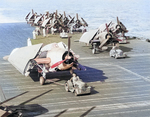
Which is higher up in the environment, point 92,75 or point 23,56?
point 23,56

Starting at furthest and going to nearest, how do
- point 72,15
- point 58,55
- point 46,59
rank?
point 72,15
point 46,59
point 58,55

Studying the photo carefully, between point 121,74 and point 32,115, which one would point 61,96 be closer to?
point 32,115

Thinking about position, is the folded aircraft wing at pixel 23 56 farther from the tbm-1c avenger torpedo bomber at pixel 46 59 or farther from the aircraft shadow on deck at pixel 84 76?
the aircraft shadow on deck at pixel 84 76

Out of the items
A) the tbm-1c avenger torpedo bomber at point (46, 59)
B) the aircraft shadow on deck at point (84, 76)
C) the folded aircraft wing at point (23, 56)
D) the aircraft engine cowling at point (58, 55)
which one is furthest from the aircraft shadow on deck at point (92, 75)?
the folded aircraft wing at point (23, 56)

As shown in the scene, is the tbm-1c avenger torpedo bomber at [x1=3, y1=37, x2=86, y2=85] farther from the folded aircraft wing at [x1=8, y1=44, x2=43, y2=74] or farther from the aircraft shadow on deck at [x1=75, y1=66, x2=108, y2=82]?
the aircraft shadow on deck at [x1=75, y1=66, x2=108, y2=82]

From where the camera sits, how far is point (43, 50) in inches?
999

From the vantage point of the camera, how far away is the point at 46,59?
23500mm

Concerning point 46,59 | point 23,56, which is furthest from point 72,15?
point 46,59

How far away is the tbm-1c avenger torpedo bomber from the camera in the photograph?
73.0 feet

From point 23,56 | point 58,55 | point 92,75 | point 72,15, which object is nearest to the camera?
point 58,55

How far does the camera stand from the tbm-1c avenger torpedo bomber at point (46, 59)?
22.3m

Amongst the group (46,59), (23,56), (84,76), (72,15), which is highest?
(72,15)

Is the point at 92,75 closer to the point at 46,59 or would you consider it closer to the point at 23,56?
the point at 46,59

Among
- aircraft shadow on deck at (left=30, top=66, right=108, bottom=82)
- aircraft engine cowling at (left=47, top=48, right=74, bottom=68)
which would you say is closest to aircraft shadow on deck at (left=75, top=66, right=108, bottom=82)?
aircraft shadow on deck at (left=30, top=66, right=108, bottom=82)
